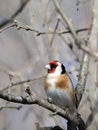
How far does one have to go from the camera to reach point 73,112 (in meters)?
3.44

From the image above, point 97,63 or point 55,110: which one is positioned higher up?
point 97,63

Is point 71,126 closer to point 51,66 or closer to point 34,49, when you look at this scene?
point 51,66

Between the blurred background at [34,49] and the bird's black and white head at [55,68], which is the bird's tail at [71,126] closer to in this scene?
the blurred background at [34,49]

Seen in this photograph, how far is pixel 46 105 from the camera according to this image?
3031mm

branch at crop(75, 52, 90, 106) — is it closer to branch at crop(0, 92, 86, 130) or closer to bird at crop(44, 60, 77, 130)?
branch at crop(0, 92, 86, 130)

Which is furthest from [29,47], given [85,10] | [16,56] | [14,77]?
[85,10]

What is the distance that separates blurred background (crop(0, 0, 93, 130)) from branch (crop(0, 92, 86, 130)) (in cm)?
27

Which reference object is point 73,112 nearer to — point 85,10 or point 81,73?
point 81,73

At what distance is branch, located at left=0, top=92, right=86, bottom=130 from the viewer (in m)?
2.92

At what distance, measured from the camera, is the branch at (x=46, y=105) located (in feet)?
9.58

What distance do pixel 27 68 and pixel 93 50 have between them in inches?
110

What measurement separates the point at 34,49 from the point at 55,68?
1.09 metres

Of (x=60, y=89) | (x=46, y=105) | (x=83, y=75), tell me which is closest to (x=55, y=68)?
(x=60, y=89)

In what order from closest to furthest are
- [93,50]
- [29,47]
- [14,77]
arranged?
[93,50] → [14,77] → [29,47]
